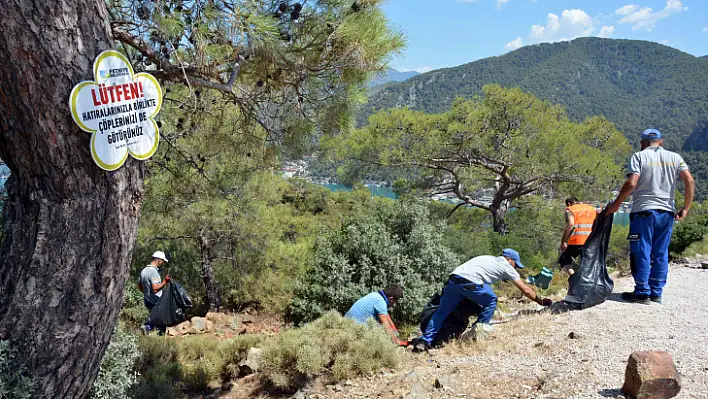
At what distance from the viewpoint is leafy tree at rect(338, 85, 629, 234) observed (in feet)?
40.7

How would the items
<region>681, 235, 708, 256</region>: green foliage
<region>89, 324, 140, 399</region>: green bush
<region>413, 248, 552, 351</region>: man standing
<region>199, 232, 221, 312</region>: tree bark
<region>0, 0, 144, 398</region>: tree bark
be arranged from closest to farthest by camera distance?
<region>0, 0, 144, 398</region>: tree bark, <region>89, 324, 140, 399</region>: green bush, <region>413, 248, 552, 351</region>: man standing, <region>199, 232, 221, 312</region>: tree bark, <region>681, 235, 708, 256</region>: green foliage

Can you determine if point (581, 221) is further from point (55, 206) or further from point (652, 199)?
point (55, 206)

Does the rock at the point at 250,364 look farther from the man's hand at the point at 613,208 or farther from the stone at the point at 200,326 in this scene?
the man's hand at the point at 613,208

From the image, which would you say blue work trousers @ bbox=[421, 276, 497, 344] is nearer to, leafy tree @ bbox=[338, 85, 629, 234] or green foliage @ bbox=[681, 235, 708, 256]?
green foliage @ bbox=[681, 235, 708, 256]

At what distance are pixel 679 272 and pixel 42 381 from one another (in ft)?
24.4

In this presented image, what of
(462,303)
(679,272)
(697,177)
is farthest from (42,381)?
(697,177)

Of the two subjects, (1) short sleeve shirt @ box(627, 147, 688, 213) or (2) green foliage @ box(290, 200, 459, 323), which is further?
(2) green foliage @ box(290, 200, 459, 323)

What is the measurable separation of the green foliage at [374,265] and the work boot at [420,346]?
180 cm

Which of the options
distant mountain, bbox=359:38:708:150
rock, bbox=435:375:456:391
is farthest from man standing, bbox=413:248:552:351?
distant mountain, bbox=359:38:708:150

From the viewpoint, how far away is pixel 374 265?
22.4ft

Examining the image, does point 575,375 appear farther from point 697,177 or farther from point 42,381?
point 697,177

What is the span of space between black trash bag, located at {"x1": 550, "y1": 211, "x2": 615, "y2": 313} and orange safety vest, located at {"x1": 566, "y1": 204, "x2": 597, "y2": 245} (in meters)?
1.10

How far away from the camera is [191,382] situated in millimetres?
4973

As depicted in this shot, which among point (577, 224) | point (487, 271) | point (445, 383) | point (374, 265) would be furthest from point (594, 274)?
point (374, 265)
